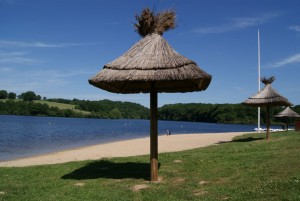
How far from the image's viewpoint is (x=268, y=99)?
76.0 feet

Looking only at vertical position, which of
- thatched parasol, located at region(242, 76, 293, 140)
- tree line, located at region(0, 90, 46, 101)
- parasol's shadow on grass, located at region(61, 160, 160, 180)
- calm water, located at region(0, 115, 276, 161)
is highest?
tree line, located at region(0, 90, 46, 101)

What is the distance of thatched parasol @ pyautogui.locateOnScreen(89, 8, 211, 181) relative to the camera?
403 inches

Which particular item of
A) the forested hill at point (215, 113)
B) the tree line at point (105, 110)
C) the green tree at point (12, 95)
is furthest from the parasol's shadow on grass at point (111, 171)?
the green tree at point (12, 95)

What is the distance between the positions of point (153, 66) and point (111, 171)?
172 inches

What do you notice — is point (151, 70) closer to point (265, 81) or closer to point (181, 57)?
point (181, 57)

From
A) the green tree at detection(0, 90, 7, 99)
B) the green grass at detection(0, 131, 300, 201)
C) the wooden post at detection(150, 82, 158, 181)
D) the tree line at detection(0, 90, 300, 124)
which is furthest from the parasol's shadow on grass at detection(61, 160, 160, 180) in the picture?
the green tree at detection(0, 90, 7, 99)

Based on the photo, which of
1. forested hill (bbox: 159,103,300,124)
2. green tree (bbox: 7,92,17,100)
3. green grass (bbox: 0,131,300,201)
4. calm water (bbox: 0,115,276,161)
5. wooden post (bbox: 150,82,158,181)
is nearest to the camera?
green grass (bbox: 0,131,300,201)

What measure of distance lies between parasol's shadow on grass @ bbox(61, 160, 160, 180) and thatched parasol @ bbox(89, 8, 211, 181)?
143 cm

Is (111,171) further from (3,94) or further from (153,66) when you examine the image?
(3,94)

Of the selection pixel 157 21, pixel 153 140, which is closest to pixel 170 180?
pixel 153 140

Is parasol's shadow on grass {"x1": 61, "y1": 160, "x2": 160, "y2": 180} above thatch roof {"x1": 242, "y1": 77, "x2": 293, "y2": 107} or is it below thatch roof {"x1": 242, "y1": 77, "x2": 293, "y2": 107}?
below

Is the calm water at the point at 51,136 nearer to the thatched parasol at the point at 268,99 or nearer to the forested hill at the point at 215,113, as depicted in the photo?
the thatched parasol at the point at 268,99

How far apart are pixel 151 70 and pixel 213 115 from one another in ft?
514

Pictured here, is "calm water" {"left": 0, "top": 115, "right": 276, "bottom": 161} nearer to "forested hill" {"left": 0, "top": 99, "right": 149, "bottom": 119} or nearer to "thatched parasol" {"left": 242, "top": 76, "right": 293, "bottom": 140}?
"thatched parasol" {"left": 242, "top": 76, "right": 293, "bottom": 140}
